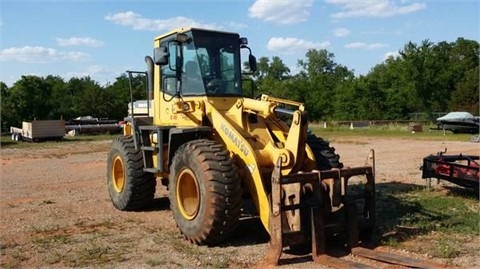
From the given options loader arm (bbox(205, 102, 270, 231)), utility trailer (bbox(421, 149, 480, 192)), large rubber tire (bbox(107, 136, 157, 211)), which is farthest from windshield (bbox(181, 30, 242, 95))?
utility trailer (bbox(421, 149, 480, 192))

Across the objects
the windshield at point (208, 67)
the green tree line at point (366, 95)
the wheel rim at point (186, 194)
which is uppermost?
the green tree line at point (366, 95)

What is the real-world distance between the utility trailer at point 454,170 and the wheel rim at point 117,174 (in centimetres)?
564

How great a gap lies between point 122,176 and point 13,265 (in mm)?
3793

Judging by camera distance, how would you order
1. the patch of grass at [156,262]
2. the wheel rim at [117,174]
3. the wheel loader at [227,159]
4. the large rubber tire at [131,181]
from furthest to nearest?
the wheel rim at [117,174], the large rubber tire at [131,181], the wheel loader at [227,159], the patch of grass at [156,262]

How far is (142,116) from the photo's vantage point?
9758 mm

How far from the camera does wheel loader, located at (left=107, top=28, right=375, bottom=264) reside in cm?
636

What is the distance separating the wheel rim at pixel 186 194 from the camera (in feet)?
23.5

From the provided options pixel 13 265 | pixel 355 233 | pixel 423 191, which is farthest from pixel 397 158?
pixel 13 265

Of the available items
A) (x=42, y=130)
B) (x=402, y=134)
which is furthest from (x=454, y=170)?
(x=42, y=130)

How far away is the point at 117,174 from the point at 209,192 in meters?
4.03

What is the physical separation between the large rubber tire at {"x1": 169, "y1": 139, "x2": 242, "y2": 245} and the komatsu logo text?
0.75ft

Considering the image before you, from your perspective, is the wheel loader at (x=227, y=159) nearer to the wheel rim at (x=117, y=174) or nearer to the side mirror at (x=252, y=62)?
the side mirror at (x=252, y=62)

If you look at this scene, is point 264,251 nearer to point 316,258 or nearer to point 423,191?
point 316,258

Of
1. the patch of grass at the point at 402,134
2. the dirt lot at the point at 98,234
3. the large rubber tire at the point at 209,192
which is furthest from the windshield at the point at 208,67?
the patch of grass at the point at 402,134
